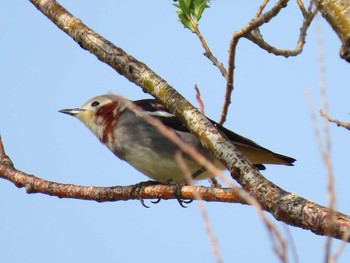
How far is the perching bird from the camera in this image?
6.38 meters

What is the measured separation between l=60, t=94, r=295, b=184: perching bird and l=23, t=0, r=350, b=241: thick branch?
1774mm

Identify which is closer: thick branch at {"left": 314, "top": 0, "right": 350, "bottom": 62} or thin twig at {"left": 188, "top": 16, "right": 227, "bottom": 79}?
thick branch at {"left": 314, "top": 0, "right": 350, "bottom": 62}

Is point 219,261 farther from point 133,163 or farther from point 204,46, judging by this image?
point 133,163

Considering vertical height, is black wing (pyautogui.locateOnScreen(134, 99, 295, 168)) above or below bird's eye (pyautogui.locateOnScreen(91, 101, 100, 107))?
below

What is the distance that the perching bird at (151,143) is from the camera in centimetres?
638

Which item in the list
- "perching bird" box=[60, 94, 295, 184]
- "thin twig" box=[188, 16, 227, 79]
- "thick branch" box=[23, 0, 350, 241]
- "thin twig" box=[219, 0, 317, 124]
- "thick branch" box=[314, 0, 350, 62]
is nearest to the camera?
"thick branch" box=[314, 0, 350, 62]

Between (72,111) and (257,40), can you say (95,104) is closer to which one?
(72,111)

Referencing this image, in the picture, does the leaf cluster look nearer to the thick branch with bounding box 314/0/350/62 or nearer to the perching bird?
the perching bird

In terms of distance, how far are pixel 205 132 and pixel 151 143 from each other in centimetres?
280

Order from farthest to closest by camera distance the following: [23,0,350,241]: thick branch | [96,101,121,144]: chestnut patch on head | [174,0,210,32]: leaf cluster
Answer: [96,101,121,144]: chestnut patch on head, [174,0,210,32]: leaf cluster, [23,0,350,241]: thick branch

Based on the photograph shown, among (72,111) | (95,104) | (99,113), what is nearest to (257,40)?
(99,113)

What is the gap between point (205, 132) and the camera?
12.2 feet

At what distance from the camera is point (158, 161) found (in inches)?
252

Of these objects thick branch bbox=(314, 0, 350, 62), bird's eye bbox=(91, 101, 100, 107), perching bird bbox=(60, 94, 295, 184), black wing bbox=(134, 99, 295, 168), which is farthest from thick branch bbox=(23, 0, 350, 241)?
bird's eye bbox=(91, 101, 100, 107)
